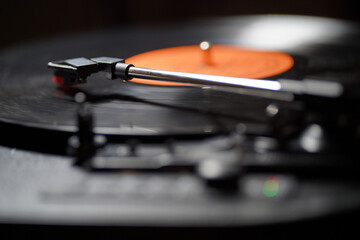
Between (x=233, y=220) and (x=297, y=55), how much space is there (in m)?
0.76

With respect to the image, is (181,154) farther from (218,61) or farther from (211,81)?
(218,61)

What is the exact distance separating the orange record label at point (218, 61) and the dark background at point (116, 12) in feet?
5.58

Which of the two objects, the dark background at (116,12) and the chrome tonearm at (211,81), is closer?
the chrome tonearm at (211,81)

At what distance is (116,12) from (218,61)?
2047 mm

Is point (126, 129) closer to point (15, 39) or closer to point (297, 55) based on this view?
point (297, 55)

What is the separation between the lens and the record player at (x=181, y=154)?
15.7 inches

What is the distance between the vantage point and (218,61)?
40.8 inches

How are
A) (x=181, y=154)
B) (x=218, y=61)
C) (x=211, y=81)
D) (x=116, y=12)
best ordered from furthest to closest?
(x=116, y=12), (x=218, y=61), (x=211, y=81), (x=181, y=154)

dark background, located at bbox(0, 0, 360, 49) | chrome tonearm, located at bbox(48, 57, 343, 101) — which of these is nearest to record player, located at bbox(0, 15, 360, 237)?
chrome tonearm, located at bbox(48, 57, 343, 101)

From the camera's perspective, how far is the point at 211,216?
15.3 inches

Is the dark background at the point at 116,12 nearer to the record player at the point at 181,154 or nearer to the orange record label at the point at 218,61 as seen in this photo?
the orange record label at the point at 218,61

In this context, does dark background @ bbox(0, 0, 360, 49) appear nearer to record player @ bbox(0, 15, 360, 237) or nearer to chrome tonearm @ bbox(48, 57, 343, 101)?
record player @ bbox(0, 15, 360, 237)

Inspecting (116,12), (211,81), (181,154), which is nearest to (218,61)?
(211,81)

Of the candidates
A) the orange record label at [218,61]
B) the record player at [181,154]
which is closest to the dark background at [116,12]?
the orange record label at [218,61]
